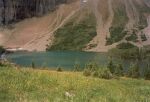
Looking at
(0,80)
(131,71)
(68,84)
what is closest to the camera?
(0,80)

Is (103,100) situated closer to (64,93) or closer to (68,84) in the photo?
(64,93)

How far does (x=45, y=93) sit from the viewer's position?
22625mm

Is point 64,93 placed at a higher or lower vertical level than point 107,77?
higher

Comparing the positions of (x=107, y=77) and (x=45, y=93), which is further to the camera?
(x=107, y=77)

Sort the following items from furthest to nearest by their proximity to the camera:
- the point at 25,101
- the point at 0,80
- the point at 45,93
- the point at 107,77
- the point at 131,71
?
the point at 131,71, the point at 107,77, the point at 0,80, the point at 45,93, the point at 25,101

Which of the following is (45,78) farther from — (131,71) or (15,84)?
(131,71)

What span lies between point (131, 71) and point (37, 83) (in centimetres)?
8688

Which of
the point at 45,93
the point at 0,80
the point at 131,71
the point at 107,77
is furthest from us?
the point at 131,71

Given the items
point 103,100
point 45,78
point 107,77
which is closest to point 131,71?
point 107,77

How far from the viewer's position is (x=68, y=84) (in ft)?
89.0

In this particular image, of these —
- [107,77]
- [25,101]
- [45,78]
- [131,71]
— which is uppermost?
[25,101]

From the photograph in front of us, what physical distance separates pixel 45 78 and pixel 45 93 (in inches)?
232

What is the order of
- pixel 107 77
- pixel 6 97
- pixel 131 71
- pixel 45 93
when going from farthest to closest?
1. pixel 131 71
2. pixel 107 77
3. pixel 45 93
4. pixel 6 97

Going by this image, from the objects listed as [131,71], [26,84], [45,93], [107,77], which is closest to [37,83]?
[26,84]
